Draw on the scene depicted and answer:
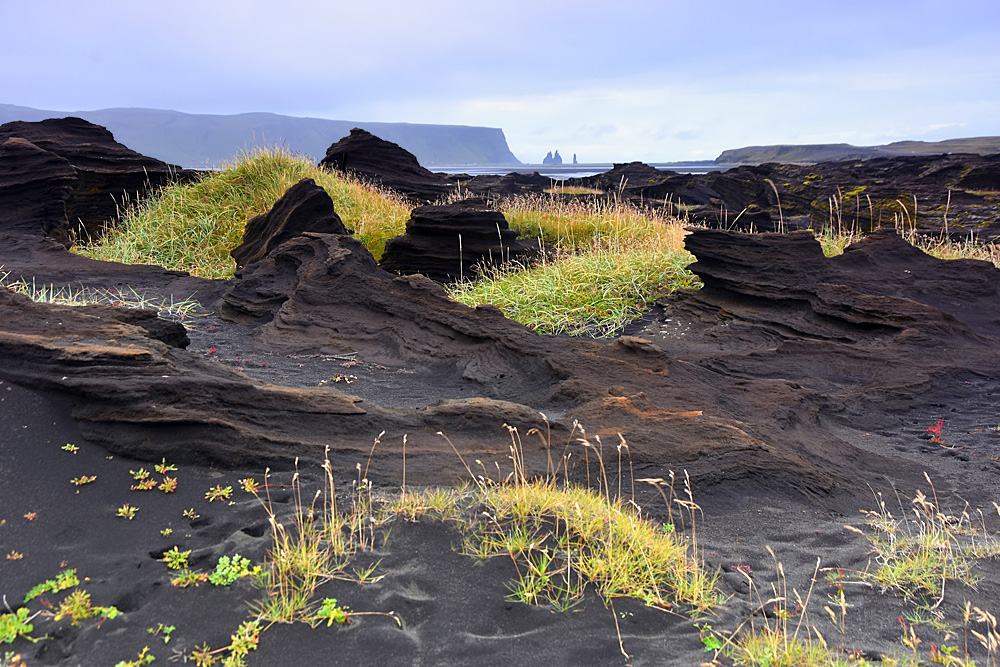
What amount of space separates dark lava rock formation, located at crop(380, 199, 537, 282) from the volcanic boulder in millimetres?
6147

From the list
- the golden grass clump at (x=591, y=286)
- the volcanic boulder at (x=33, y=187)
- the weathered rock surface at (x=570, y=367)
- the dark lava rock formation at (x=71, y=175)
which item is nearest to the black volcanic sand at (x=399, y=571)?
the weathered rock surface at (x=570, y=367)

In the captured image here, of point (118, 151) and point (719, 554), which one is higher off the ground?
point (118, 151)

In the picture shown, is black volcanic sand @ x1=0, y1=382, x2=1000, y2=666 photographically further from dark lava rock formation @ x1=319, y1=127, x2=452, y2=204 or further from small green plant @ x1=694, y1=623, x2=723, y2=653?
dark lava rock formation @ x1=319, y1=127, x2=452, y2=204

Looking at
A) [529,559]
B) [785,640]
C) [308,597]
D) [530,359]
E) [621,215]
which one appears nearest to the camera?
[785,640]

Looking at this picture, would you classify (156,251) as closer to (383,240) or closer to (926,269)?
(383,240)

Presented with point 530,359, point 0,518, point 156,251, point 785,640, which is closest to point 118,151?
point 156,251

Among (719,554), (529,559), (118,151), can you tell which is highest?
(118,151)

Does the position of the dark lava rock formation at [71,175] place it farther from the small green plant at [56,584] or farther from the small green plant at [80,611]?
the small green plant at [80,611]

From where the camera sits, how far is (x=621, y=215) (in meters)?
13.6

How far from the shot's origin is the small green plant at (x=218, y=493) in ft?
10.6

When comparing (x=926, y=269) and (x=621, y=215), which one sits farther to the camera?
(x=621, y=215)

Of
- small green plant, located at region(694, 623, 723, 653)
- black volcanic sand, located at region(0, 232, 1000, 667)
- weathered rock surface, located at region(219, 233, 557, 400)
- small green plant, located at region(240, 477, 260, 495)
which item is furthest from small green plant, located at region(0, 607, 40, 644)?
weathered rock surface, located at region(219, 233, 557, 400)

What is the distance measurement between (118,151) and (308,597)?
14251 mm

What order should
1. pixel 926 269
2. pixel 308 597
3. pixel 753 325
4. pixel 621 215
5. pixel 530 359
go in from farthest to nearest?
1. pixel 621 215
2. pixel 926 269
3. pixel 753 325
4. pixel 530 359
5. pixel 308 597
